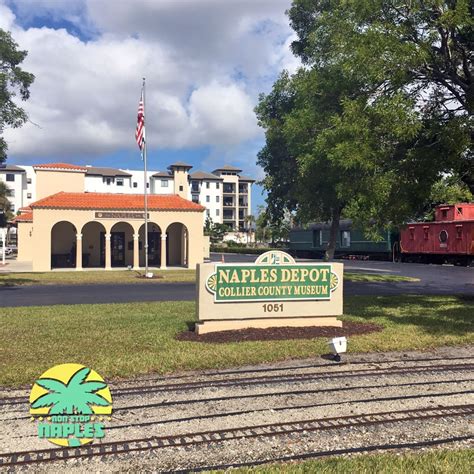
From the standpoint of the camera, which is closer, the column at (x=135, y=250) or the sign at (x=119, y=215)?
the sign at (x=119, y=215)

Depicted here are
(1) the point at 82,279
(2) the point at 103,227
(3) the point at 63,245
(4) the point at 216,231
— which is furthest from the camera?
(4) the point at 216,231

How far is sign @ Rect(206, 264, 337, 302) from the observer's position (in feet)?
35.6

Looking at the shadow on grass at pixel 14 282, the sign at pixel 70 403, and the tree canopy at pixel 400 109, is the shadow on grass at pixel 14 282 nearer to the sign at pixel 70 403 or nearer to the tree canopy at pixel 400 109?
the tree canopy at pixel 400 109

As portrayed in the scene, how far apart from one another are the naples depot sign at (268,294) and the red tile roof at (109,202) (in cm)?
2275

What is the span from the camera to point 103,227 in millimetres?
35156

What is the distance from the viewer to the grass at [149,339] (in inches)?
328

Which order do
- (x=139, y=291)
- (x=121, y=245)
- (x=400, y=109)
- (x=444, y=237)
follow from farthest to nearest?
(x=444, y=237) < (x=121, y=245) < (x=139, y=291) < (x=400, y=109)

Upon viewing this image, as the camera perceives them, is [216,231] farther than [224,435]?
Yes

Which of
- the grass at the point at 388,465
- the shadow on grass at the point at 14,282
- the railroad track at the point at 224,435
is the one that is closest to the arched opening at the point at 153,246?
the shadow on grass at the point at 14,282

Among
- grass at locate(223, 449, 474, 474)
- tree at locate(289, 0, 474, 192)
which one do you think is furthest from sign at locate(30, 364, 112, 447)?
tree at locate(289, 0, 474, 192)

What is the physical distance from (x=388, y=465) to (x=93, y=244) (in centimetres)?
3337

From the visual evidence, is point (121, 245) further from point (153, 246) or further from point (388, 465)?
point (388, 465)

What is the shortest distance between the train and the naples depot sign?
53.3ft

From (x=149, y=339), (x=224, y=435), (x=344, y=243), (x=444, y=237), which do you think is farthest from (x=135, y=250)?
(x=224, y=435)
